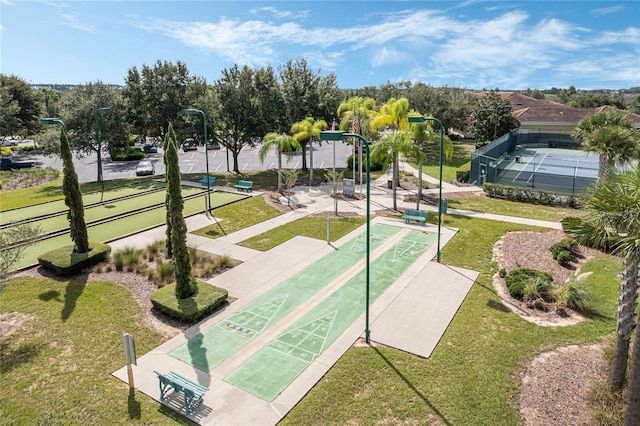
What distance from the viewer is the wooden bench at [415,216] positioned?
22.2 meters

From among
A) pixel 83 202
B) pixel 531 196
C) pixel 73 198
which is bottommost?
pixel 531 196

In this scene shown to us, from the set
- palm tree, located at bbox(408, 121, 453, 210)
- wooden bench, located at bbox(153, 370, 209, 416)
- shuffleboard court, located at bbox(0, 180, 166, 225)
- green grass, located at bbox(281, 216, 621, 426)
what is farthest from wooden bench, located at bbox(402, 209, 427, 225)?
shuffleboard court, located at bbox(0, 180, 166, 225)

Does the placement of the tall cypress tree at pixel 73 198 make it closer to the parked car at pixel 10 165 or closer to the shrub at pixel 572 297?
the shrub at pixel 572 297

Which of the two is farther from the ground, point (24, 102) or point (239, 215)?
point (24, 102)

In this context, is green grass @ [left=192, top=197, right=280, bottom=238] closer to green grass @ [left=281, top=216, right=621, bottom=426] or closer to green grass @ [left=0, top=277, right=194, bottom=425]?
green grass @ [left=0, top=277, right=194, bottom=425]

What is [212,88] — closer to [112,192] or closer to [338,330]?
[112,192]

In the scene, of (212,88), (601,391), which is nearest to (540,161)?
(212,88)

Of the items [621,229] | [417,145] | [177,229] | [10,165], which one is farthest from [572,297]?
[10,165]

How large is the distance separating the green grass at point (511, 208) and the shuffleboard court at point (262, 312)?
979cm

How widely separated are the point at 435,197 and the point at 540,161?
20778 millimetres

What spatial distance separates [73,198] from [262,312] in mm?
9424

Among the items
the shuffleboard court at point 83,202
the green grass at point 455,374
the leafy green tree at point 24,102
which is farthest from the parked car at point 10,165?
the green grass at point 455,374

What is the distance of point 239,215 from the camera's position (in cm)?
2419

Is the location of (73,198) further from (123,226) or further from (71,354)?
(71,354)
